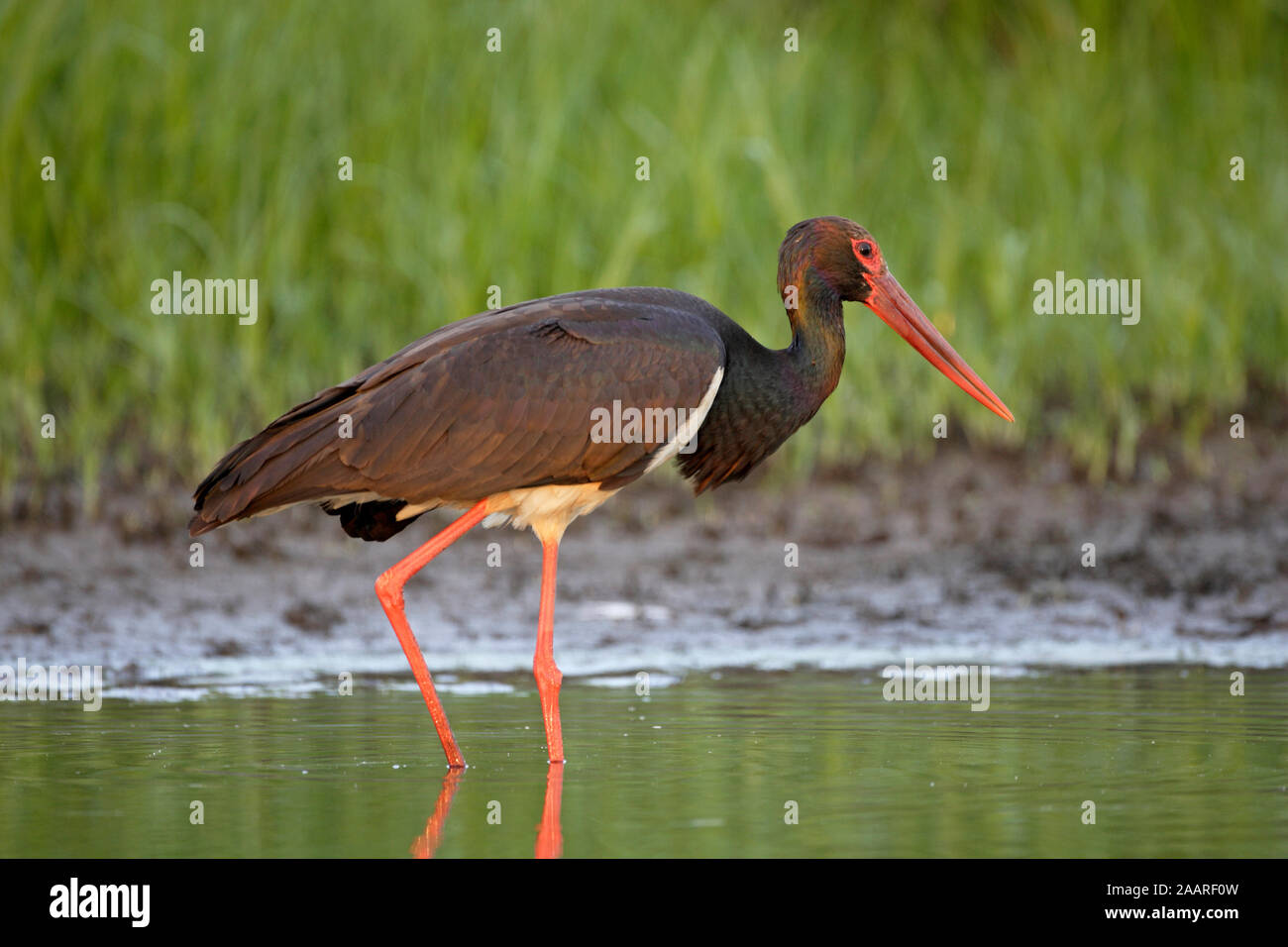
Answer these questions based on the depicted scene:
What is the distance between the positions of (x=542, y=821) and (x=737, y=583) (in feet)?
10.7

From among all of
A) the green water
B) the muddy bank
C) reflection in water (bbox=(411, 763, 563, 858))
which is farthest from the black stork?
the muddy bank

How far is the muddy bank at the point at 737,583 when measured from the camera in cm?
677

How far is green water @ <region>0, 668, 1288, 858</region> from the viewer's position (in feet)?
13.5

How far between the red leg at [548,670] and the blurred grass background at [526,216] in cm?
263

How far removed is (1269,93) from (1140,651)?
4807 mm

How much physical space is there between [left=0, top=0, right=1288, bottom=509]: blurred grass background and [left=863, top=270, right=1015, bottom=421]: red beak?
2.13m

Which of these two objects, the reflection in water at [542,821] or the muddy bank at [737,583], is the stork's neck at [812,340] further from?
the reflection in water at [542,821]

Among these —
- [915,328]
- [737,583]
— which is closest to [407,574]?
[915,328]

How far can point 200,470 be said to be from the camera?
7.99 metres

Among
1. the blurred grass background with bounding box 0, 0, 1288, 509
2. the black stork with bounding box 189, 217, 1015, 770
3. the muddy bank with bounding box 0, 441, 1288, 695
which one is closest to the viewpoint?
the black stork with bounding box 189, 217, 1015, 770

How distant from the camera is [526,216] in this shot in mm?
8844

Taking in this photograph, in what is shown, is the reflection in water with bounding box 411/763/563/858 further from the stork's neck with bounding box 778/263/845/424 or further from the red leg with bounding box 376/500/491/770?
the stork's neck with bounding box 778/263/845/424
